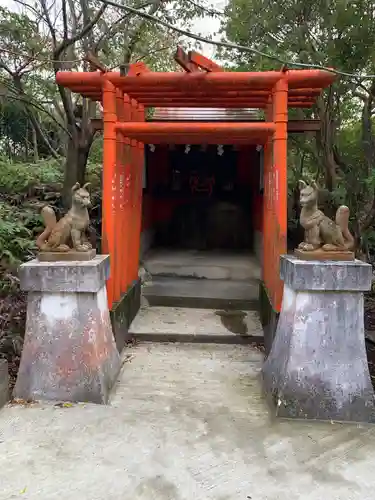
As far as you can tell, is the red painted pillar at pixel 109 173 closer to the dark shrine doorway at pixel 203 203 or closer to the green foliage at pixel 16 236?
the green foliage at pixel 16 236

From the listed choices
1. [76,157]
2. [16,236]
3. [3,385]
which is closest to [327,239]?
[3,385]

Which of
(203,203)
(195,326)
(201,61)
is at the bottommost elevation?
(195,326)

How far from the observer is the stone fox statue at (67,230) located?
4.20 m

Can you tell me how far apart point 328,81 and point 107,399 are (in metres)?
3.93

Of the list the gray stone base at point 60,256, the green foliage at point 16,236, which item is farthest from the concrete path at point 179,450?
the green foliage at point 16,236

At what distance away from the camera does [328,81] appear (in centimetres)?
466

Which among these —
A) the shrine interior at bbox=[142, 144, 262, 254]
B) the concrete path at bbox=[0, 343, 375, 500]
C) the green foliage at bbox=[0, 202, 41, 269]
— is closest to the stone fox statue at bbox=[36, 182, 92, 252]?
the concrete path at bbox=[0, 343, 375, 500]

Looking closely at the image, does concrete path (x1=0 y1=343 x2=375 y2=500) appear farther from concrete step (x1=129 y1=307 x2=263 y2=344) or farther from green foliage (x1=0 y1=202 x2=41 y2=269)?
green foliage (x1=0 y1=202 x2=41 y2=269)

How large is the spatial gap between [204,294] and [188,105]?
111 inches

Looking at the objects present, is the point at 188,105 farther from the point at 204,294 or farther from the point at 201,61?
the point at 204,294

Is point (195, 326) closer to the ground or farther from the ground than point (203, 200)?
closer to the ground

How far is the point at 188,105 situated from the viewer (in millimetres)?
5668

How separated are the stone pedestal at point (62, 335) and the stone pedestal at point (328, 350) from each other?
175cm

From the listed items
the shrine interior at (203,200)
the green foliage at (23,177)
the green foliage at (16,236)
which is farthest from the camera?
the shrine interior at (203,200)
